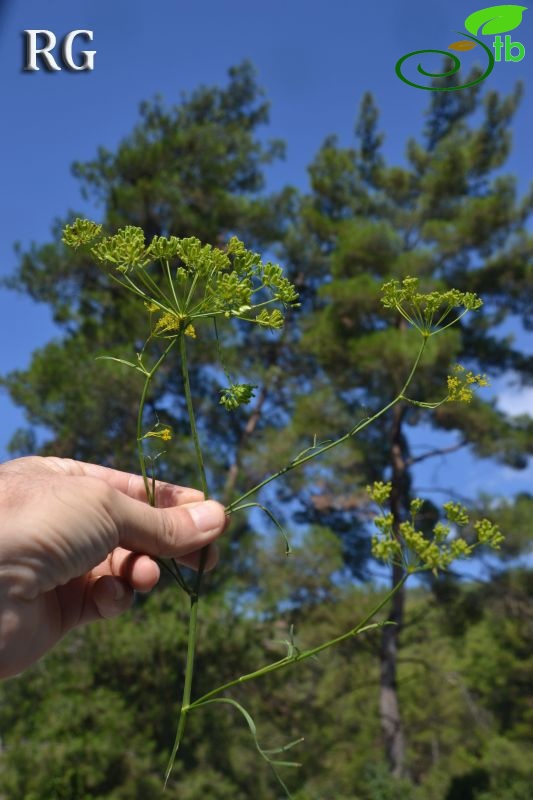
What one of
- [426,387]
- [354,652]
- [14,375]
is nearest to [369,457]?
[426,387]

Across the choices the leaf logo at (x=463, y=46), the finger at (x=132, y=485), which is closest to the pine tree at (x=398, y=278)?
the leaf logo at (x=463, y=46)

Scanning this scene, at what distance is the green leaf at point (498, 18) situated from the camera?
26.6 feet

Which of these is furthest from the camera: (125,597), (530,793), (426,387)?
(530,793)

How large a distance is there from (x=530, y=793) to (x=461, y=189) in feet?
29.9

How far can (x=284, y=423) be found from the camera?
13328 millimetres

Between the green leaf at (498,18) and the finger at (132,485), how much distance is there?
781cm

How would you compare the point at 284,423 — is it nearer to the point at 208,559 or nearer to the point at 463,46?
the point at 463,46

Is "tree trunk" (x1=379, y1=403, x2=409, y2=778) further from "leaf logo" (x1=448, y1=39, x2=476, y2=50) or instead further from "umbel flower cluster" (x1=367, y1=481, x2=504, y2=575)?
"umbel flower cluster" (x1=367, y1=481, x2=504, y2=575)

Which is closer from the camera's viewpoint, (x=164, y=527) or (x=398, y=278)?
(x=164, y=527)

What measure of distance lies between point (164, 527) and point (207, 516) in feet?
0.18

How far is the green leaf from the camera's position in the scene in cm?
809

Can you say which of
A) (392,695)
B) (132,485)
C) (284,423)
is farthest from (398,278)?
(132,485)

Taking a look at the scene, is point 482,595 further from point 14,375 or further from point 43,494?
point 43,494

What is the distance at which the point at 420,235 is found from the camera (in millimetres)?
12461
